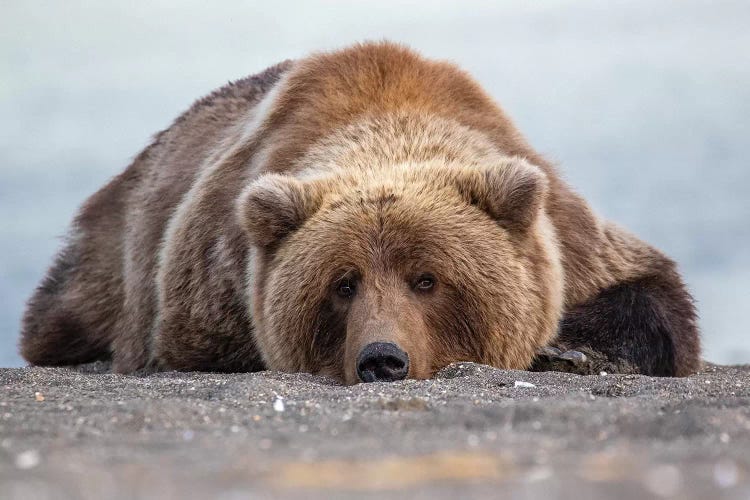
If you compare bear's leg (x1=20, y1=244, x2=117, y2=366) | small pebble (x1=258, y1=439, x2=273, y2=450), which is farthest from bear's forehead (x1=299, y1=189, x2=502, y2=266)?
bear's leg (x1=20, y1=244, x2=117, y2=366)

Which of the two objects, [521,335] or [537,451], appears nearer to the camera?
[537,451]

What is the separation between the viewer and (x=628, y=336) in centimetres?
793

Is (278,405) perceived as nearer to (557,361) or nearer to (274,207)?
(274,207)

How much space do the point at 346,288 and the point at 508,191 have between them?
1089 mm

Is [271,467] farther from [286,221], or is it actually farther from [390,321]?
[286,221]

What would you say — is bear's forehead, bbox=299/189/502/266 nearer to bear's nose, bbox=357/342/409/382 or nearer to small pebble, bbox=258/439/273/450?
bear's nose, bbox=357/342/409/382

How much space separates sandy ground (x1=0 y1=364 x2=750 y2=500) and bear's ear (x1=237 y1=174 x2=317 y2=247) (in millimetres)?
1515

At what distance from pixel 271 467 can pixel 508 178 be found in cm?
425

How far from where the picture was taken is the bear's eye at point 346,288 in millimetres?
6965

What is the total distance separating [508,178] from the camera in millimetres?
7105

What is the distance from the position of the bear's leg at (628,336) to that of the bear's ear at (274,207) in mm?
1711

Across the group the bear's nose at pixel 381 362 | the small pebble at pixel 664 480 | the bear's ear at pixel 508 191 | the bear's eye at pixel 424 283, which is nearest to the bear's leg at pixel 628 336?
the bear's ear at pixel 508 191

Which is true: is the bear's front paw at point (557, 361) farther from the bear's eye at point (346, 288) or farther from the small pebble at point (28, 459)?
the small pebble at point (28, 459)

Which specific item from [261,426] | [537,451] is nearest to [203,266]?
Answer: [261,426]
